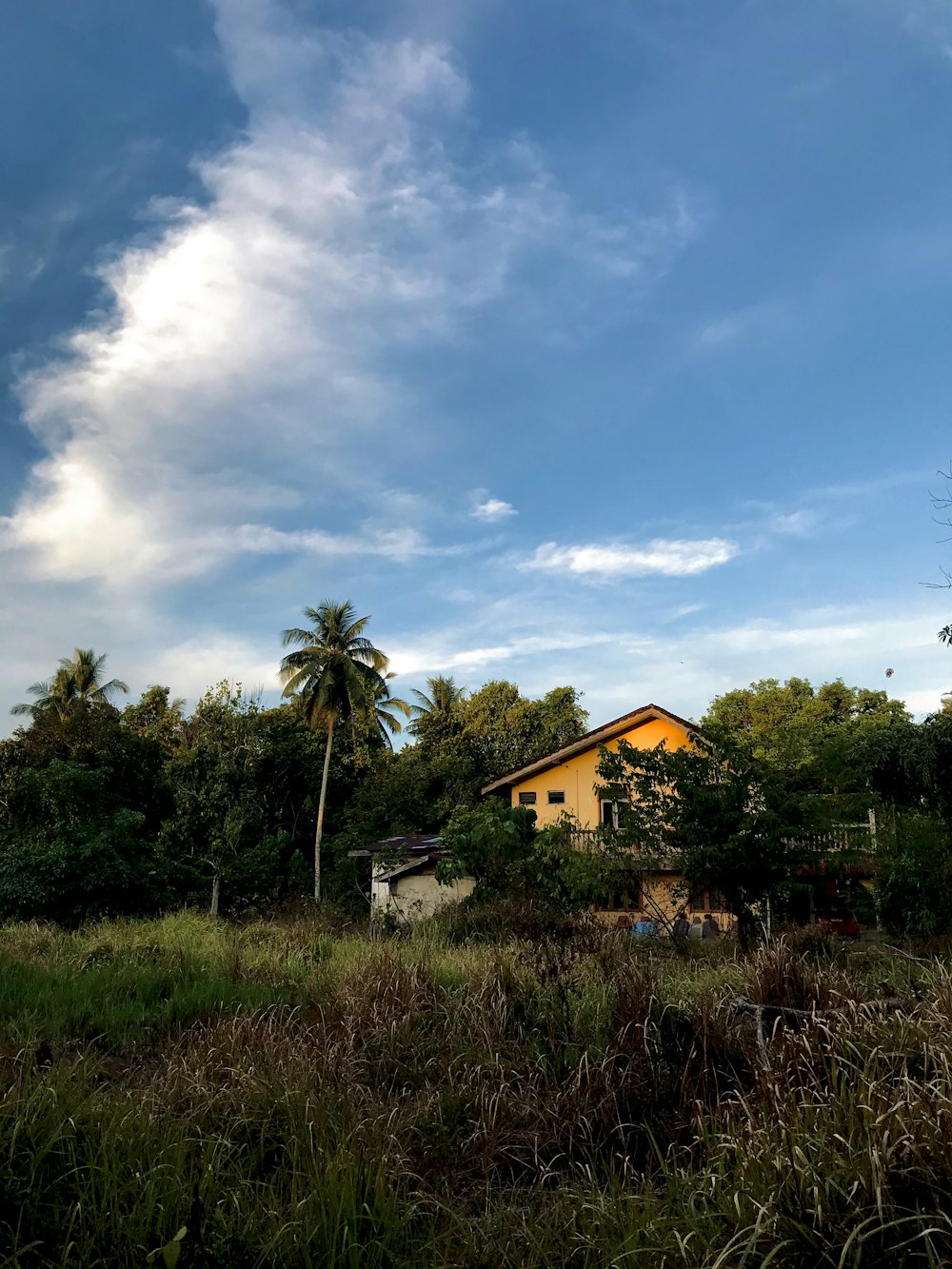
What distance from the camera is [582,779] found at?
30828 millimetres

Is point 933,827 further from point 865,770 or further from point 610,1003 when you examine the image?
point 610,1003

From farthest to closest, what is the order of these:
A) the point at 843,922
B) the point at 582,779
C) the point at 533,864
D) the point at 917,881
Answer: the point at 582,779 → the point at 843,922 → the point at 917,881 → the point at 533,864

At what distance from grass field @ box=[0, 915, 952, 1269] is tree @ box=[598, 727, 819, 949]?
13.1 ft

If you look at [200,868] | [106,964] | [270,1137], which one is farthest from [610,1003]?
[200,868]

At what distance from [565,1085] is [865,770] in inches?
469

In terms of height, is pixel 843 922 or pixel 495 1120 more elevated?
pixel 495 1120

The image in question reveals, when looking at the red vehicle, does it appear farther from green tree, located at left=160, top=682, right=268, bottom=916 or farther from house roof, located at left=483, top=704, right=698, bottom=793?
green tree, located at left=160, top=682, right=268, bottom=916

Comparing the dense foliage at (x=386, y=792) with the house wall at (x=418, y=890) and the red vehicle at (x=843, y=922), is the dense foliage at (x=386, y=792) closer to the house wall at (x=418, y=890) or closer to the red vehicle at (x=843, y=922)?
the house wall at (x=418, y=890)

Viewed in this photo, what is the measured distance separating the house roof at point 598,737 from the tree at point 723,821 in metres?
14.5

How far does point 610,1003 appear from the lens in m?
7.84

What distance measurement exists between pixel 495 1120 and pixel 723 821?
852 cm

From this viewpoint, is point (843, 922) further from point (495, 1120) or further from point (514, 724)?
point (495, 1120)

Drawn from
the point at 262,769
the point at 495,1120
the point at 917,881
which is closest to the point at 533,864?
the point at 917,881

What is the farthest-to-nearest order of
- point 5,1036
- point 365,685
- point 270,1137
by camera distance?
point 365,685 → point 5,1036 → point 270,1137
